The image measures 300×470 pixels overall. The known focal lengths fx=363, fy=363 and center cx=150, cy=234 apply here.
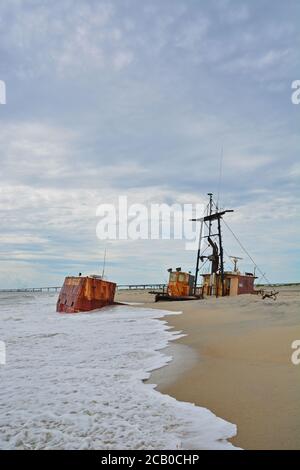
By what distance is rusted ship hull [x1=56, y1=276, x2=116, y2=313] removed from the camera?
2200cm

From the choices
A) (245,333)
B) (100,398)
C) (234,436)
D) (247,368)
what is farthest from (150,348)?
(234,436)

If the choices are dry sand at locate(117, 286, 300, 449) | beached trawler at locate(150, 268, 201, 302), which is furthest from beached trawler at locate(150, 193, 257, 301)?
dry sand at locate(117, 286, 300, 449)

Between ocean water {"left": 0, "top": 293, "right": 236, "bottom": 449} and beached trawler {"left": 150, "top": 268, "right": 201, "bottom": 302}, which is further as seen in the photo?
beached trawler {"left": 150, "top": 268, "right": 201, "bottom": 302}

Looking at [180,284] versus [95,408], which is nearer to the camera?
[95,408]

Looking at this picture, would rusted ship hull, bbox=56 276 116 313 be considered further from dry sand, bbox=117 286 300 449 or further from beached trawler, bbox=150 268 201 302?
dry sand, bbox=117 286 300 449

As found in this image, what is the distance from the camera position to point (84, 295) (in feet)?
72.6

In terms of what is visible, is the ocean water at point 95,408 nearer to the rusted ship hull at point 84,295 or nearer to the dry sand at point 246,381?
the dry sand at point 246,381

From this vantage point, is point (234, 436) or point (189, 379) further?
point (189, 379)

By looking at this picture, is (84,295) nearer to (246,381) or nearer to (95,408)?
(246,381)

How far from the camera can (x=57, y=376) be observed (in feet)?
17.4

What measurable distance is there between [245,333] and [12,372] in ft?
16.6

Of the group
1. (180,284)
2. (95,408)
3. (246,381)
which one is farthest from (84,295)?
(95,408)

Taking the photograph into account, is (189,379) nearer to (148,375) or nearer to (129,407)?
(148,375)
